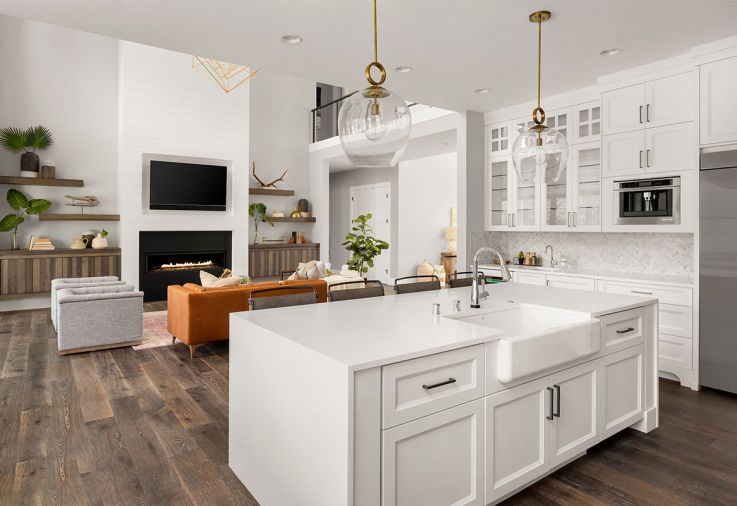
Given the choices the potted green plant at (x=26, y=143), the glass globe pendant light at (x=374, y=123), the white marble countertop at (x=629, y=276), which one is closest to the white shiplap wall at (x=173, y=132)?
the potted green plant at (x=26, y=143)

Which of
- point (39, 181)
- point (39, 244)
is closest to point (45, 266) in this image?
point (39, 244)

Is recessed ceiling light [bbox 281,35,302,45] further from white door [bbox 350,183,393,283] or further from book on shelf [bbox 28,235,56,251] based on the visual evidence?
white door [bbox 350,183,393,283]

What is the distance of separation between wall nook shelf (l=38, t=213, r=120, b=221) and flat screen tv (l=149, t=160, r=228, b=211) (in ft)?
1.92

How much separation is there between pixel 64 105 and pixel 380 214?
580 centimetres

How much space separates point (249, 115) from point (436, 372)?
8.27 m

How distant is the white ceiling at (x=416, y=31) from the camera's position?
3000mm

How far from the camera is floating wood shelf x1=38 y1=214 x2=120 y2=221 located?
6918 mm

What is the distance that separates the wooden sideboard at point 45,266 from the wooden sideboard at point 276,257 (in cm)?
234

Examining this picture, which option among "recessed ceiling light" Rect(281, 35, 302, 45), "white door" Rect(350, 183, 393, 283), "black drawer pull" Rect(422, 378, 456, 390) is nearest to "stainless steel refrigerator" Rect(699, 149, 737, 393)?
"black drawer pull" Rect(422, 378, 456, 390)

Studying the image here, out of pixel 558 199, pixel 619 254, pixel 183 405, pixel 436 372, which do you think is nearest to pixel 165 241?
pixel 183 405

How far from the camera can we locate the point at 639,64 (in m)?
4.06

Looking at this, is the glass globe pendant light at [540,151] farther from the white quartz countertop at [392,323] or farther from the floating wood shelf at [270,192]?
the floating wood shelf at [270,192]

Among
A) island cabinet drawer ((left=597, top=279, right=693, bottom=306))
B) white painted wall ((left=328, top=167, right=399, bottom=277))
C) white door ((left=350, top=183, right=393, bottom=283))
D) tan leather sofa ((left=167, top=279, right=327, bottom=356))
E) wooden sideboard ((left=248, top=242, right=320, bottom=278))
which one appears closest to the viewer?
island cabinet drawer ((left=597, top=279, right=693, bottom=306))

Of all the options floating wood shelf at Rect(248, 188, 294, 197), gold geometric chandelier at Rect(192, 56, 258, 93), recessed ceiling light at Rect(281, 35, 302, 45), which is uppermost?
gold geometric chandelier at Rect(192, 56, 258, 93)
